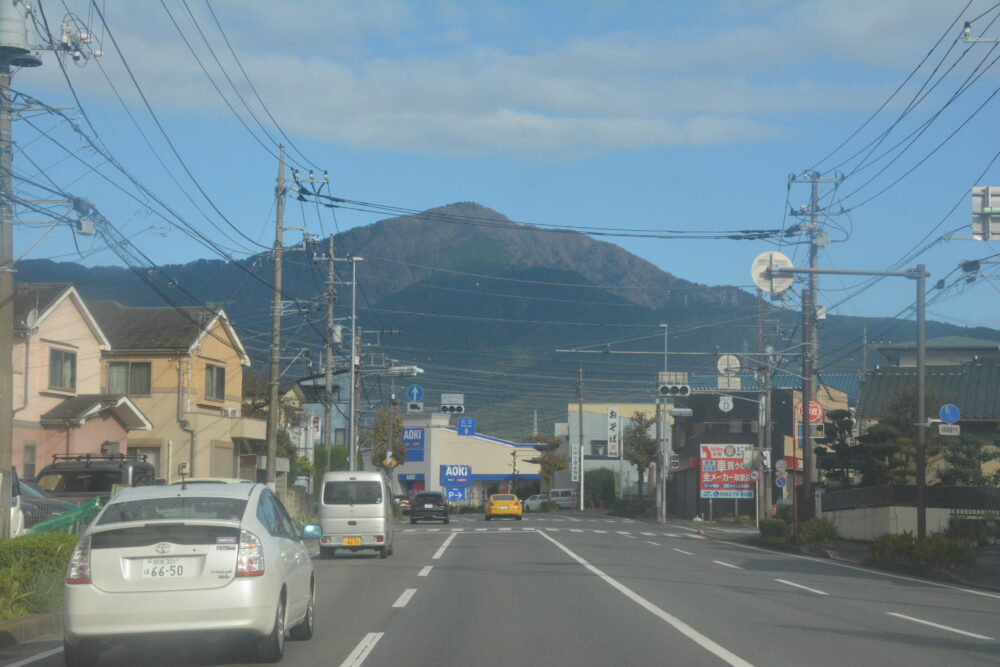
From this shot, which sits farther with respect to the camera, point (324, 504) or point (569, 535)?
point (569, 535)

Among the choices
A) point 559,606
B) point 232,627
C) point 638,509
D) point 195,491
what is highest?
point 195,491

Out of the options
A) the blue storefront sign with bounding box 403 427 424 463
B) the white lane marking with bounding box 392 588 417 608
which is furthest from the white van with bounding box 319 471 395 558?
the blue storefront sign with bounding box 403 427 424 463

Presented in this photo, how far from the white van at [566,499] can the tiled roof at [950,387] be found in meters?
37.3

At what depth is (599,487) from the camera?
3600 inches

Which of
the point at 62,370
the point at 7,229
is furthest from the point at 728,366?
the point at 7,229

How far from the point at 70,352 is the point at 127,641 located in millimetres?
31596

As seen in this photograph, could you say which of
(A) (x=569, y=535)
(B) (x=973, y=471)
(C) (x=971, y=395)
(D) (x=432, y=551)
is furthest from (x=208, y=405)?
(C) (x=971, y=395)

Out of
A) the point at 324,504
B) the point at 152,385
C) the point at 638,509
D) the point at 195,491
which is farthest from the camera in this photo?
the point at 638,509

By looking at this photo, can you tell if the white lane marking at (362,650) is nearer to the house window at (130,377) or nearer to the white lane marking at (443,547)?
the white lane marking at (443,547)

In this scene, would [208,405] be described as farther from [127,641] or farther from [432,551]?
[127,641]

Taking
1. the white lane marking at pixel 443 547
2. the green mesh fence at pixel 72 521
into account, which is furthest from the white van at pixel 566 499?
the green mesh fence at pixel 72 521

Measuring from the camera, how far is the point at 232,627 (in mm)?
8961

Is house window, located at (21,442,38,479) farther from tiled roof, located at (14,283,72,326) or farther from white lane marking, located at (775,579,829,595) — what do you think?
white lane marking, located at (775,579,829,595)

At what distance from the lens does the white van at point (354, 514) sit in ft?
81.3
